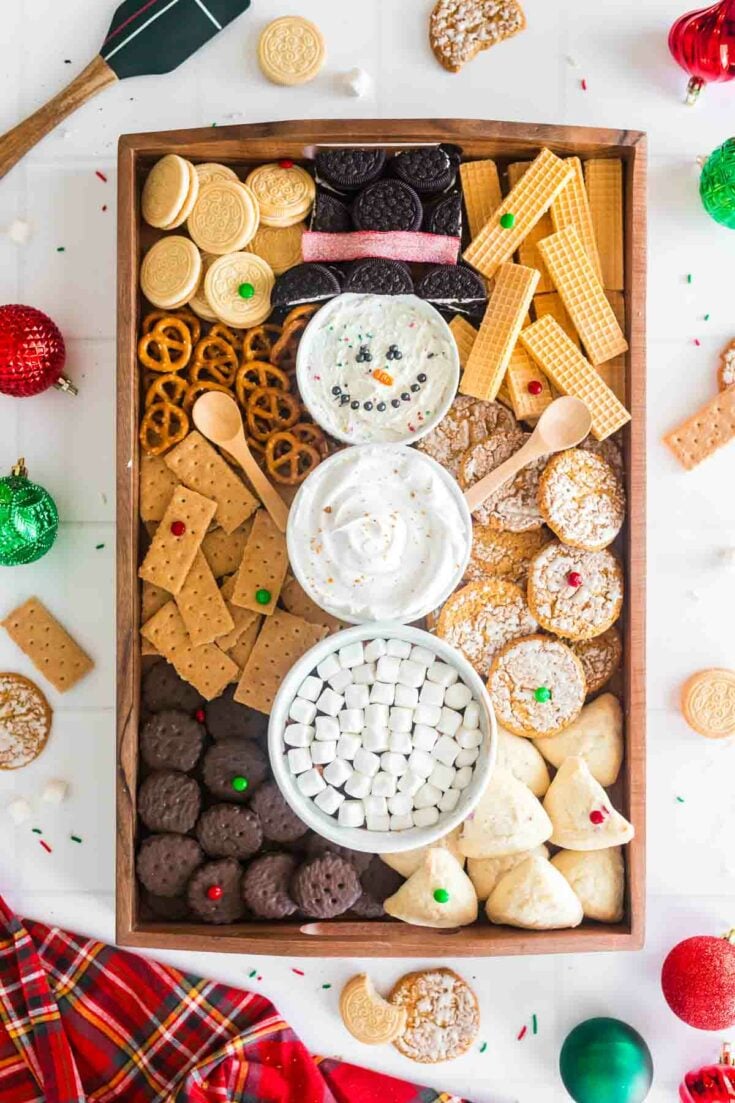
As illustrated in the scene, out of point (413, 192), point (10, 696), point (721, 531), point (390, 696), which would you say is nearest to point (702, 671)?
point (721, 531)

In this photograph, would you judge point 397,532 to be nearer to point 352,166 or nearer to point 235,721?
point 235,721

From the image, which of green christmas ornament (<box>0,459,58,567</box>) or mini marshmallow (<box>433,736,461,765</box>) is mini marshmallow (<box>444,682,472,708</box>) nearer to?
mini marshmallow (<box>433,736,461,765</box>)

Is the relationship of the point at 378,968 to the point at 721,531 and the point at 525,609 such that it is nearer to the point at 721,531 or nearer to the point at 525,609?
the point at 525,609

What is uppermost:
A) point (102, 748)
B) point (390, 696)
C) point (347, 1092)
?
point (390, 696)

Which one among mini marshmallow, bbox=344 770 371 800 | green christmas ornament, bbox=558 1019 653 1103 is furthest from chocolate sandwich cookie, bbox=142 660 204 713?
green christmas ornament, bbox=558 1019 653 1103

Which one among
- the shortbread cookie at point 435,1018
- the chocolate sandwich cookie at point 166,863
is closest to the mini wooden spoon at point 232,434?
the chocolate sandwich cookie at point 166,863

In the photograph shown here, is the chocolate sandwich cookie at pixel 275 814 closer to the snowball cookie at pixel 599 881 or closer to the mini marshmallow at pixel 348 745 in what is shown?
the mini marshmallow at pixel 348 745
